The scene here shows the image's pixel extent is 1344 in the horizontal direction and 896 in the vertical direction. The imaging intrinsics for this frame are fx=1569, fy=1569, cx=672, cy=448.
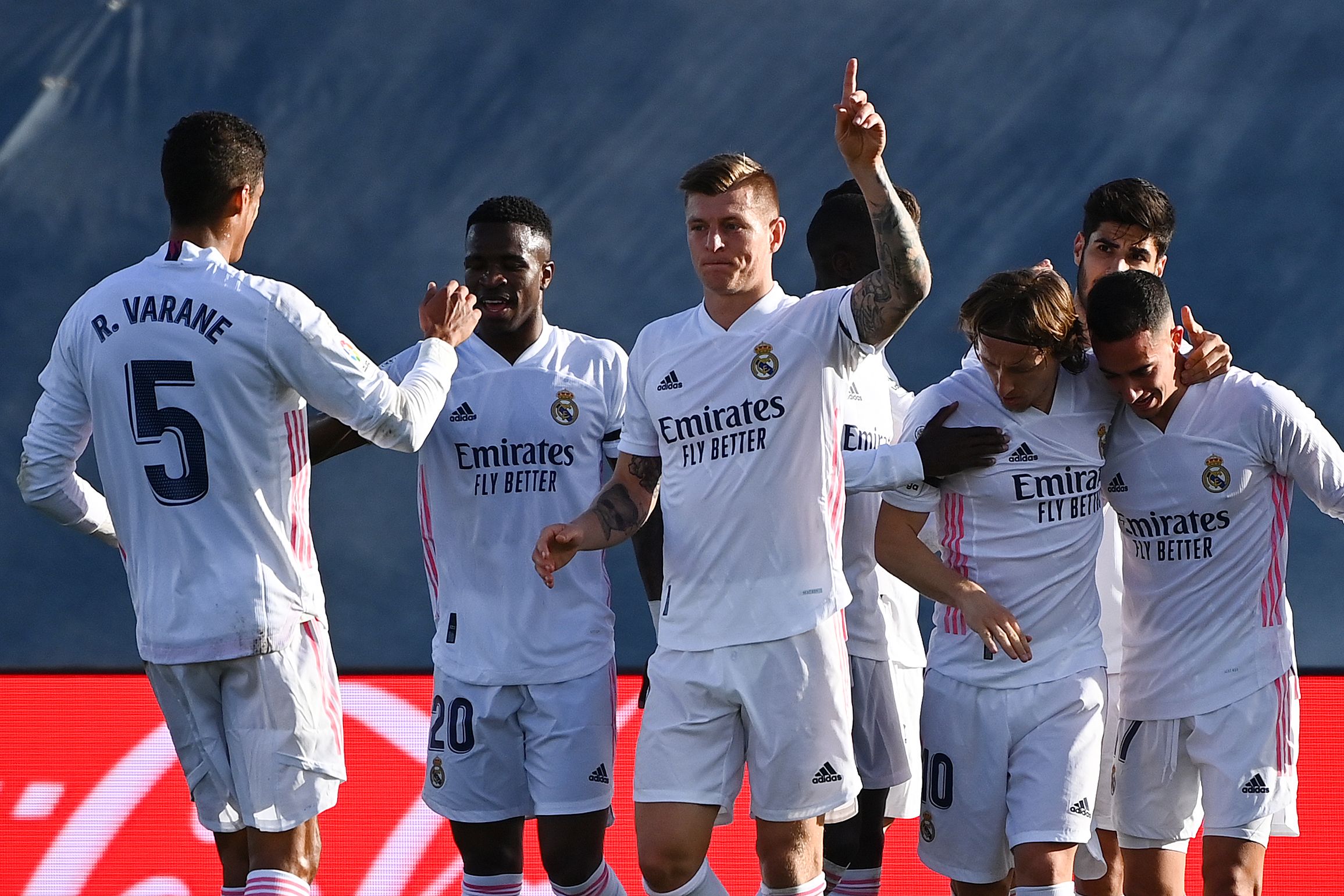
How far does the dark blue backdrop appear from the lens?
730 cm

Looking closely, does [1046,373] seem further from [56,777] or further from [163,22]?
[163,22]

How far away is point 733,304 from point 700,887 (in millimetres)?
1379

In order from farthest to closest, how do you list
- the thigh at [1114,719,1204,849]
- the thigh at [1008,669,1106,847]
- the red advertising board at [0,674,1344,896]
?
the red advertising board at [0,674,1344,896] < the thigh at [1114,719,1204,849] < the thigh at [1008,669,1106,847]

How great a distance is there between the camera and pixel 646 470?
388 cm

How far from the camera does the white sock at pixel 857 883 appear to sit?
4.16 m

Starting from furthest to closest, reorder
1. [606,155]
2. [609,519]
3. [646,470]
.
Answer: [606,155] < [646,470] < [609,519]

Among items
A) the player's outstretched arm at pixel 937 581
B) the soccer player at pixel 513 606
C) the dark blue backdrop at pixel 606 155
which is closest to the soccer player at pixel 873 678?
the player's outstretched arm at pixel 937 581

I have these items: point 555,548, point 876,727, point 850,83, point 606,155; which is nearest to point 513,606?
point 555,548

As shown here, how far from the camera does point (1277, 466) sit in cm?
375

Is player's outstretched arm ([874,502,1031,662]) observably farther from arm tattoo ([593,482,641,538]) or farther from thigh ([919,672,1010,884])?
arm tattoo ([593,482,641,538])

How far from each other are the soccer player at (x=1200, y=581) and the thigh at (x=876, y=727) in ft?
1.92

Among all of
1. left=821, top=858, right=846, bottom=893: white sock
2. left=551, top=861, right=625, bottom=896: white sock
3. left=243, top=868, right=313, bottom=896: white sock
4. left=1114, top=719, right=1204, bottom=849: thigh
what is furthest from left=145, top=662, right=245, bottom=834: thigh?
left=1114, top=719, right=1204, bottom=849: thigh

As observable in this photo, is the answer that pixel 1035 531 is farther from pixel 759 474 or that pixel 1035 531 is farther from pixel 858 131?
pixel 858 131

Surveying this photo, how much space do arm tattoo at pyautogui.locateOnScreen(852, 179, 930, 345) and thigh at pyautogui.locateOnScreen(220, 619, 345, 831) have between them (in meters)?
1.48
